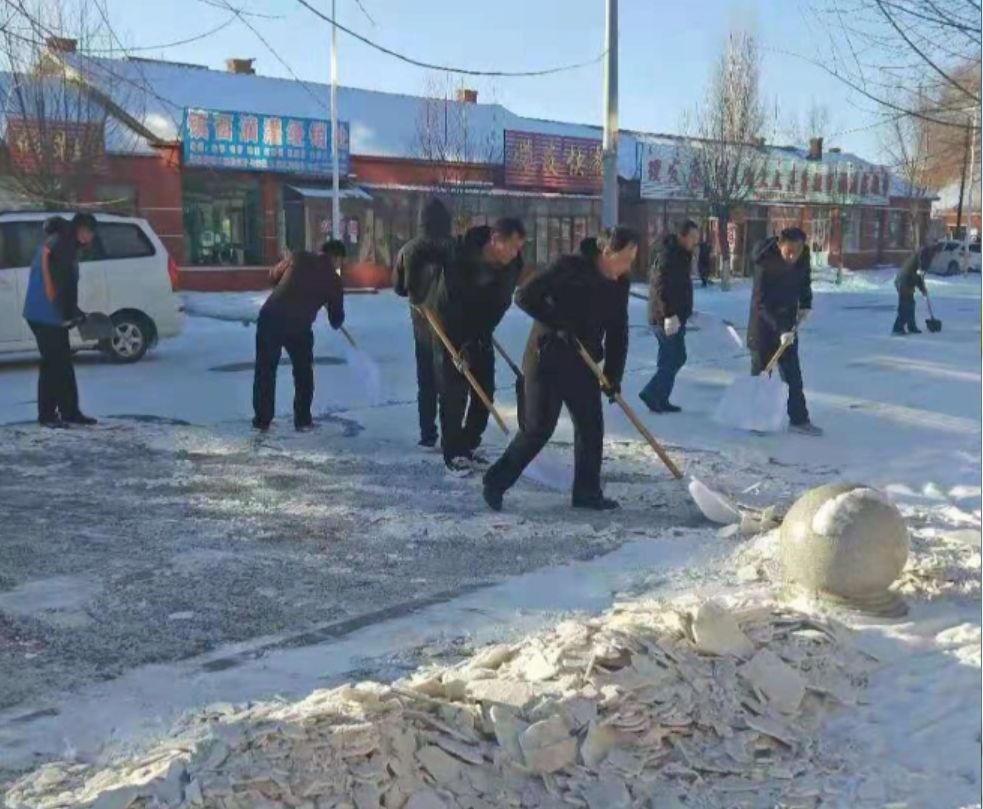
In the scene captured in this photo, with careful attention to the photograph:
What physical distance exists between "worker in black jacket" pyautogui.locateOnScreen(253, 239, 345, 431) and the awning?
61.8 ft

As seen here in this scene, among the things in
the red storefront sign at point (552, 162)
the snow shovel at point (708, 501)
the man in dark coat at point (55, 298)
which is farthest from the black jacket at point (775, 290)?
the red storefront sign at point (552, 162)

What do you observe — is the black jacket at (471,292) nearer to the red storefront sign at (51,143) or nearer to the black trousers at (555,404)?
the black trousers at (555,404)

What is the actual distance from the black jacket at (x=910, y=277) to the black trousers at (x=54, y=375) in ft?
40.4

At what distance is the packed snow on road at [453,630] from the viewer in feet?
10.9

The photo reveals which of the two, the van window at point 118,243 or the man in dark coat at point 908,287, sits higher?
the van window at point 118,243

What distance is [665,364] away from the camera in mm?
10062

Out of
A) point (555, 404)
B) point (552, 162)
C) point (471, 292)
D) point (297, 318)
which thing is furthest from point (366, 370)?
point (552, 162)

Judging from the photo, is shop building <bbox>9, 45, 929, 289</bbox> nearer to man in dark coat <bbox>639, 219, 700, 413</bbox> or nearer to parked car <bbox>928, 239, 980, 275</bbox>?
parked car <bbox>928, 239, 980, 275</bbox>

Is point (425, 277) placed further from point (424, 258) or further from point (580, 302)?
point (580, 302)

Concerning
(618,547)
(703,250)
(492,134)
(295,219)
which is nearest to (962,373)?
(618,547)

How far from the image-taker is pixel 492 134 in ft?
104

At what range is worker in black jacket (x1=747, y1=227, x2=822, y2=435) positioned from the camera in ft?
30.1

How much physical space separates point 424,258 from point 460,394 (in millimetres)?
903

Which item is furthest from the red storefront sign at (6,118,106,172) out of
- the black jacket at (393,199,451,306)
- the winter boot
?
the winter boot
